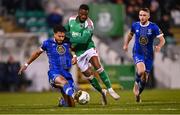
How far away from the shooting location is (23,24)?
32.2 metres

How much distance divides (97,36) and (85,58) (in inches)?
534

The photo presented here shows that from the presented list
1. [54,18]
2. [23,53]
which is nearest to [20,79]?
[23,53]

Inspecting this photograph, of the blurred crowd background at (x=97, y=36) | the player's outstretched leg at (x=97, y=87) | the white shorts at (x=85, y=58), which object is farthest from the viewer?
the blurred crowd background at (x=97, y=36)

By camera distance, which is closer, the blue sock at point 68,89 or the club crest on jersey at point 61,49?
the blue sock at point 68,89

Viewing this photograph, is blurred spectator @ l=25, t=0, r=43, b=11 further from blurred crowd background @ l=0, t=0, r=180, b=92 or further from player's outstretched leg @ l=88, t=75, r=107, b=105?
player's outstretched leg @ l=88, t=75, r=107, b=105

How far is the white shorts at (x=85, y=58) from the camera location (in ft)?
54.8

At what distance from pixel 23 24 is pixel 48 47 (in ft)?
55.5

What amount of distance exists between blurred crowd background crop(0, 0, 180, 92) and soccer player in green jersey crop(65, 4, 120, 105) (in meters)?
11.2

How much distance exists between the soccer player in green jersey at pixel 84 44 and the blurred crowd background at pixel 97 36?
11.2 metres

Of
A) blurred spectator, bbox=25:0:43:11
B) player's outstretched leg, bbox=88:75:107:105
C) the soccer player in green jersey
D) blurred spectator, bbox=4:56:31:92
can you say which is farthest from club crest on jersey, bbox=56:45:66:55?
blurred spectator, bbox=25:0:43:11

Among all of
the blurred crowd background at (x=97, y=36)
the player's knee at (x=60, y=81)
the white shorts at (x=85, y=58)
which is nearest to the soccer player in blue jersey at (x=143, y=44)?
the white shorts at (x=85, y=58)

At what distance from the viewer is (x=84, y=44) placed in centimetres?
1664

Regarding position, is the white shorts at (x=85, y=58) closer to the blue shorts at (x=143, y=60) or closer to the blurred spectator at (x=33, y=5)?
the blue shorts at (x=143, y=60)

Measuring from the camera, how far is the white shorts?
54.8 feet
